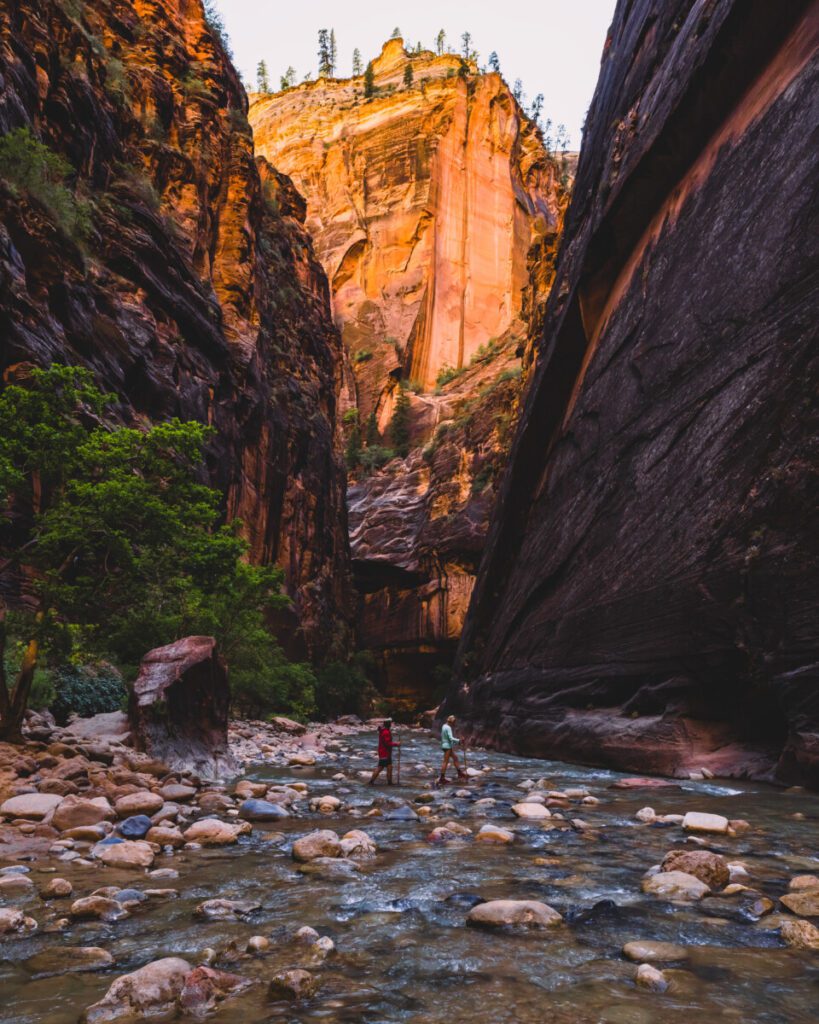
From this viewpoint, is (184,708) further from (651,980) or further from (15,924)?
(651,980)

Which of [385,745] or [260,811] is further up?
[385,745]

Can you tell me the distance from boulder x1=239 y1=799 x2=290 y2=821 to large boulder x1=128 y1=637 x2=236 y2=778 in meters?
2.78

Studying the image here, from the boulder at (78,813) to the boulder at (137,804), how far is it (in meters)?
0.25

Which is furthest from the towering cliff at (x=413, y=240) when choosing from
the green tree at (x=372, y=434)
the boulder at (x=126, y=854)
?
the boulder at (x=126, y=854)

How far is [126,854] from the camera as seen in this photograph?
466 centimetres

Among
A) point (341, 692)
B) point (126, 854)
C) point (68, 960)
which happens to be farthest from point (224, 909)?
point (341, 692)

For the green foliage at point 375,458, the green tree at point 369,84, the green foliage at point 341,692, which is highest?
the green tree at point 369,84

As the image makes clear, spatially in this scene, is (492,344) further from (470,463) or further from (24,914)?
(24,914)

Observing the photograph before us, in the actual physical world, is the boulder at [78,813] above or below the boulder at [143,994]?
below

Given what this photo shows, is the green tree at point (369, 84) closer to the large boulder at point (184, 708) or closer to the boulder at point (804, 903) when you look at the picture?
the large boulder at point (184, 708)

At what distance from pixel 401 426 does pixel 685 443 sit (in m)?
48.0

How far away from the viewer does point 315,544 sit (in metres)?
39.7

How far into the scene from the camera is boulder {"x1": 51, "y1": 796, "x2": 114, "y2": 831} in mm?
5480

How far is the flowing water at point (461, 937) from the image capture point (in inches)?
96.8
